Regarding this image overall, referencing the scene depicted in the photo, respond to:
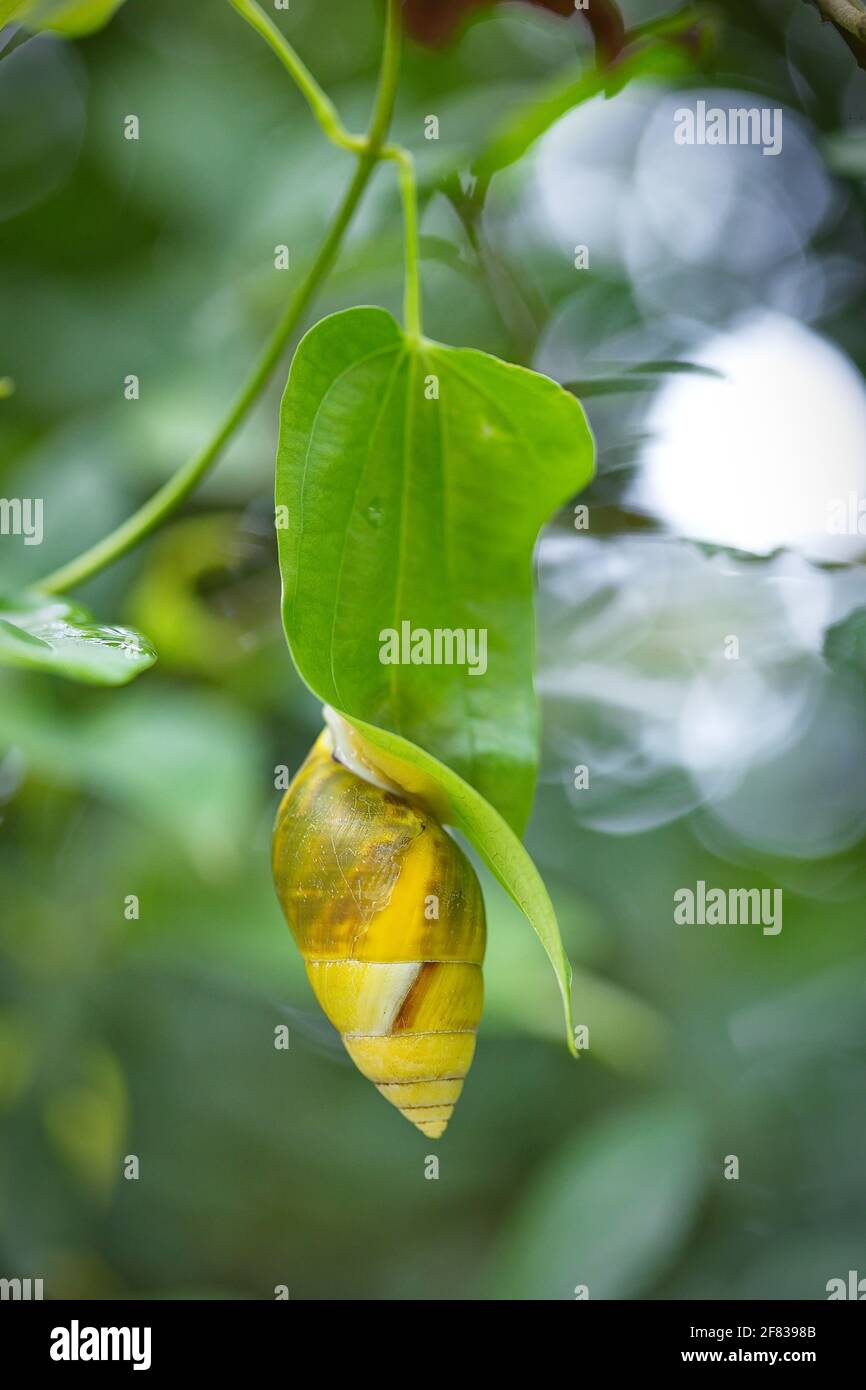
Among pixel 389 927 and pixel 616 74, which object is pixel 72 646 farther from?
pixel 616 74

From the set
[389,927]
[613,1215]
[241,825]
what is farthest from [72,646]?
[613,1215]

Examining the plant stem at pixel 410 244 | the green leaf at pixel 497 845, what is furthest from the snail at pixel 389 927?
the plant stem at pixel 410 244

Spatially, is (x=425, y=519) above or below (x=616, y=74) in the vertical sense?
below

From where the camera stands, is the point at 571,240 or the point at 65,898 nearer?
the point at 65,898

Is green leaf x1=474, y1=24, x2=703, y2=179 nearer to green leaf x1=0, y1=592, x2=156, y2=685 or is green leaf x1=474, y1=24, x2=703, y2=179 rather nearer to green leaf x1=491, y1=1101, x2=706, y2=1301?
green leaf x1=0, y1=592, x2=156, y2=685

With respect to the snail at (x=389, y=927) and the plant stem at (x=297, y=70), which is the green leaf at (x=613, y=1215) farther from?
the plant stem at (x=297, y=70)

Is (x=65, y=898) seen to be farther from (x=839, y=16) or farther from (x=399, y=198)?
(x=839, y=16)
